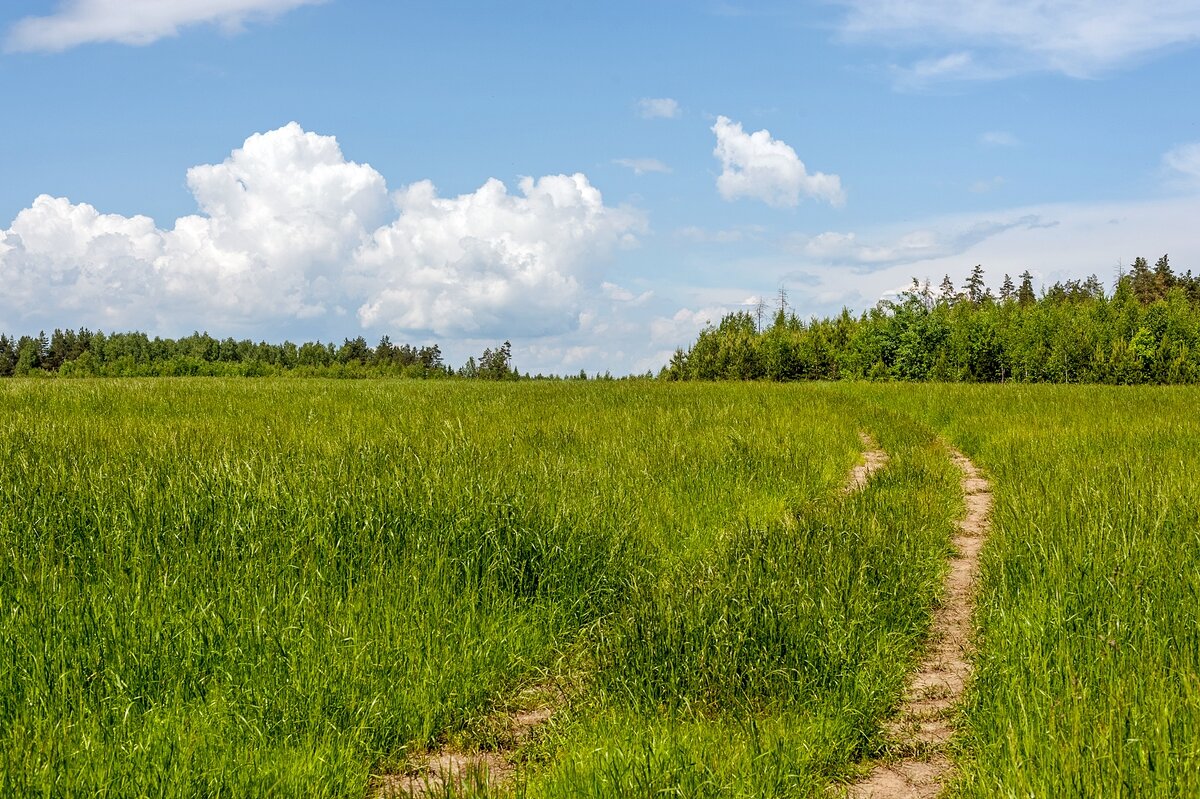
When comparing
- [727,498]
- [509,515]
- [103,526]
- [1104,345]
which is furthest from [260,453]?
[1104,345]

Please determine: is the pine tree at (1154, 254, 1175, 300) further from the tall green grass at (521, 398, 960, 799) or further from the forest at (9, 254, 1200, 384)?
the tall green grass at (521, 398, 960, 799)

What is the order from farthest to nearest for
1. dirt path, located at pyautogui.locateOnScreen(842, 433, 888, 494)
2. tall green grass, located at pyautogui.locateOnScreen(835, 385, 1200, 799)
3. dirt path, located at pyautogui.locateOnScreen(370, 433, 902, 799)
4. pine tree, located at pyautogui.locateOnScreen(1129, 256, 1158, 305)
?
pine tree, located at pyautogui.locateOnScreen(1129, 256, 1158, 305) < dirt path, located at pyautogui.locateOnScreen(842, 433, 888, 494) < dirt path, located at pyautogui.locateOnScreen(370, 433, 902, 799) < tall green grass, located at pyautogui.locateOnScreen(835, 385, 1200, 799)

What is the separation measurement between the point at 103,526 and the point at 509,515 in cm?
260

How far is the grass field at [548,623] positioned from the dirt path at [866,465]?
97cm

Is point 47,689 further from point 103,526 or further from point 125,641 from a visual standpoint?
point 103,526

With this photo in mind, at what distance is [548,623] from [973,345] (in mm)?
60703

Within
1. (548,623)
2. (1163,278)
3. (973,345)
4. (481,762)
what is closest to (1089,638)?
(548,623)

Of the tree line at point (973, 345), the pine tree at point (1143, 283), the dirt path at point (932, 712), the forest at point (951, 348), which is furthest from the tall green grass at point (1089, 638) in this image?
the pine tree at point (1143, 283)

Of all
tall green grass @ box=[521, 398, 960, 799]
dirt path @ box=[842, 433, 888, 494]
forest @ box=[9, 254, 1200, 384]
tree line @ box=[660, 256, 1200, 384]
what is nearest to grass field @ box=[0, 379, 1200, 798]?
tall green grass @ box=[521, 398, 960, 799]

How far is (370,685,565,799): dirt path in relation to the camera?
10.3 feet

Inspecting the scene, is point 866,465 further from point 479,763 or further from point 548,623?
point 479,763

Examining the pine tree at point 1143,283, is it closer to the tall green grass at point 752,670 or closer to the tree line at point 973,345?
the tree line at point 973,345

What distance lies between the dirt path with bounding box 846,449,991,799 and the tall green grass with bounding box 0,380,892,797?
0.21 metres

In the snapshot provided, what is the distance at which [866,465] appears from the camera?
11719 millimetres
